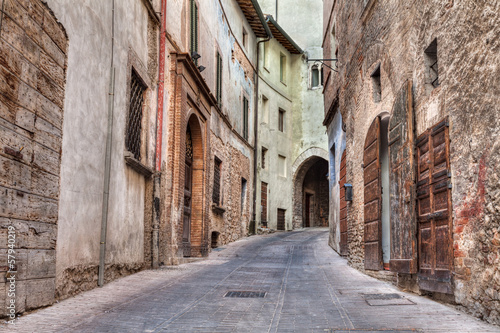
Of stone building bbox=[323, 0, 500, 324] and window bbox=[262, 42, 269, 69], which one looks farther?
window bbox=[262, 42, 269, 69]

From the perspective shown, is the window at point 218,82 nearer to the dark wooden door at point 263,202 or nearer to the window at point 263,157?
the dark wooden door at point 263,202

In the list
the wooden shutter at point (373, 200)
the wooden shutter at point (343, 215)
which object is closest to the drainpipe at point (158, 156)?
the wooden shutter at point (373, 200)

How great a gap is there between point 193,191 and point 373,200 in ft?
17.2

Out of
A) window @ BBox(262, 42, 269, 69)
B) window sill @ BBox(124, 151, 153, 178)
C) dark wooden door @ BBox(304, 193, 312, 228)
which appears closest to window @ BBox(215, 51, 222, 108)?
window sill @ BBox(124, 151, 153, 178)

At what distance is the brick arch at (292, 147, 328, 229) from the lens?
25.6 meters

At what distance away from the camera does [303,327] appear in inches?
192

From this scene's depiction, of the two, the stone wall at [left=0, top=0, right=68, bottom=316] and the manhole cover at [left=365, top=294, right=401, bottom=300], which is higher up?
the stone wall at [left=0, top=0, right=68, bottom=316]

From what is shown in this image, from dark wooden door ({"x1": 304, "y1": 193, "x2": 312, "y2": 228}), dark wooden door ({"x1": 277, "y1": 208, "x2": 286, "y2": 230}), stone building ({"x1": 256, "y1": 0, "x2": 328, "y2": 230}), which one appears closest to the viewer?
stone building ({"x1": 256, "y1": 0, "x2": 328, "y2": 230})

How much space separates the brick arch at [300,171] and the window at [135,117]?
1666 centimetres

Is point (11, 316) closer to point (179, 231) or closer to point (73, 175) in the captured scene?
point (73, 175)

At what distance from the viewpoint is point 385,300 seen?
643 centimetres

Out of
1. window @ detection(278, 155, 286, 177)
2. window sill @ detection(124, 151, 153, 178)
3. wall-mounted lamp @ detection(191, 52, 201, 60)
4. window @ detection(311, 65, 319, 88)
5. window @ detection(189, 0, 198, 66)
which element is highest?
window @ detection(311, 65, 319, 88)

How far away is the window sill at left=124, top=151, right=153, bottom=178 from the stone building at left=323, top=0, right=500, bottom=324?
163 inches

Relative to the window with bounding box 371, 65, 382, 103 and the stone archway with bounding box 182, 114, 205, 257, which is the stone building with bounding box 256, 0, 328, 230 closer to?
the stone archway with bounding box 182, 114, 205, 257
